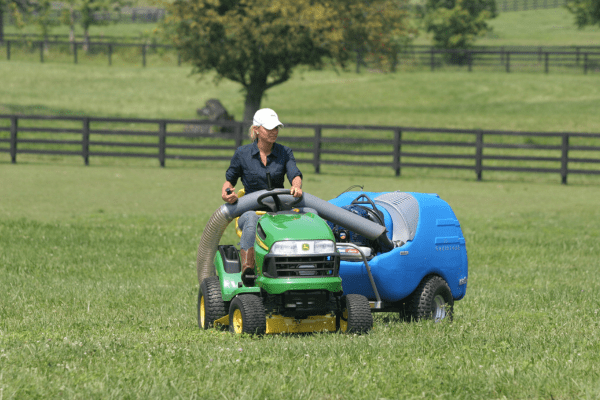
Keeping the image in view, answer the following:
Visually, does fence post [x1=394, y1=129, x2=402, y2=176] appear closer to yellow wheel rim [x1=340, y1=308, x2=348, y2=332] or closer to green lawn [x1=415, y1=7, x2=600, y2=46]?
yellow wheel rim [x1=340, y1=308, x2=348, y2=332]

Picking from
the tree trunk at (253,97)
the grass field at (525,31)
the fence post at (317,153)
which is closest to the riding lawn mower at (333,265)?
the fence post at (317,153)

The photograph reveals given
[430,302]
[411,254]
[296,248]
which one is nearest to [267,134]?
[296,248]

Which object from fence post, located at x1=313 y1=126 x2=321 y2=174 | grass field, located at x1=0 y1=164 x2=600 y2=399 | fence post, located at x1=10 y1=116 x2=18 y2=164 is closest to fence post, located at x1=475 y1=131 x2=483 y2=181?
fence post, located at x1=313 y1=126 x2=321 y2=174

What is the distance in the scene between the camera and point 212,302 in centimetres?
667

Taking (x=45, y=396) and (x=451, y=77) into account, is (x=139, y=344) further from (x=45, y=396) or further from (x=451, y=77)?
(x=451, y=77)

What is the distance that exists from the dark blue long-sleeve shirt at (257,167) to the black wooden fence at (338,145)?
728 inches

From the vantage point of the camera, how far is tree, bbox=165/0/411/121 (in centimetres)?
2873

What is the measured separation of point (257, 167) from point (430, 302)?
6.33ft

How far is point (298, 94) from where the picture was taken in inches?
1796

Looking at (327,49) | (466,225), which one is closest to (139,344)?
(466,225)

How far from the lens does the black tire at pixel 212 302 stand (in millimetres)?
6668

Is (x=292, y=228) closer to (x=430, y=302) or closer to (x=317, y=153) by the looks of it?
(x=430, y=302)

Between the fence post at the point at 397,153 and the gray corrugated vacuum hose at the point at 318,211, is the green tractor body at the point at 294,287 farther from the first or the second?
the fence post at the point at 397,153

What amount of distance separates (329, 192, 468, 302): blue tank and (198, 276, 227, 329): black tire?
3.50 ft
